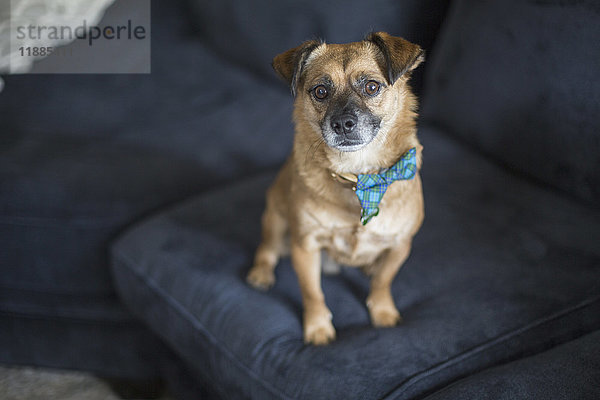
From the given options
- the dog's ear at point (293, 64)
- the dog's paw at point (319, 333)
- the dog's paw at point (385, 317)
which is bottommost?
the dog's paw at point (319, 333)

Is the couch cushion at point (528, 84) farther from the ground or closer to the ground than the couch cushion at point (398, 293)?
farther from the ground

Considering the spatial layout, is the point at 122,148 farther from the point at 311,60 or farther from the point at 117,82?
the point at 311,60

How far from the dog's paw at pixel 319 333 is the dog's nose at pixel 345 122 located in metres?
0.55

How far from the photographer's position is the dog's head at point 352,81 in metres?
1.23

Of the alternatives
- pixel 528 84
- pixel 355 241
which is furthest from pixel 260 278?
pixel 528 84

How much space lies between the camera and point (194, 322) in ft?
4.89

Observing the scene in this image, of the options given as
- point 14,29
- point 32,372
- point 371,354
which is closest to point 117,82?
point 14,29

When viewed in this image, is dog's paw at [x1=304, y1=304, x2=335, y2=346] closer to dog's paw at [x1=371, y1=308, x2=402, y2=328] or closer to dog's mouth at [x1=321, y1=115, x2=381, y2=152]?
dog's paw at [x1=371, y1=308, x2=402, y2=328]

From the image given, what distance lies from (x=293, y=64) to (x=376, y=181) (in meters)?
0.38

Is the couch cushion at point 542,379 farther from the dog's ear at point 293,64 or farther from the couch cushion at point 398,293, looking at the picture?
the dog's ear at point 293,64

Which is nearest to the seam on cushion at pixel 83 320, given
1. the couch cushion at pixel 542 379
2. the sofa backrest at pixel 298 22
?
the couch cushion at pixel 542 379

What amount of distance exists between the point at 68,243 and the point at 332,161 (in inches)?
→ 42.5

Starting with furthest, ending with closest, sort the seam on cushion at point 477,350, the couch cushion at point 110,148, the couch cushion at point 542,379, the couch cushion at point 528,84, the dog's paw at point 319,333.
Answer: the couch cushion at point 110,148 → the couch cushion at point 528,84 → the dog's paw at point 319,333 → the seam on cushion at point 477,350 → the couch cushion at point 542,379

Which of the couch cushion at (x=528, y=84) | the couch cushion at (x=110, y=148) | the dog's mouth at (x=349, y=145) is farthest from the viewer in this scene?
the couch cushion at (x=110, y=148)
